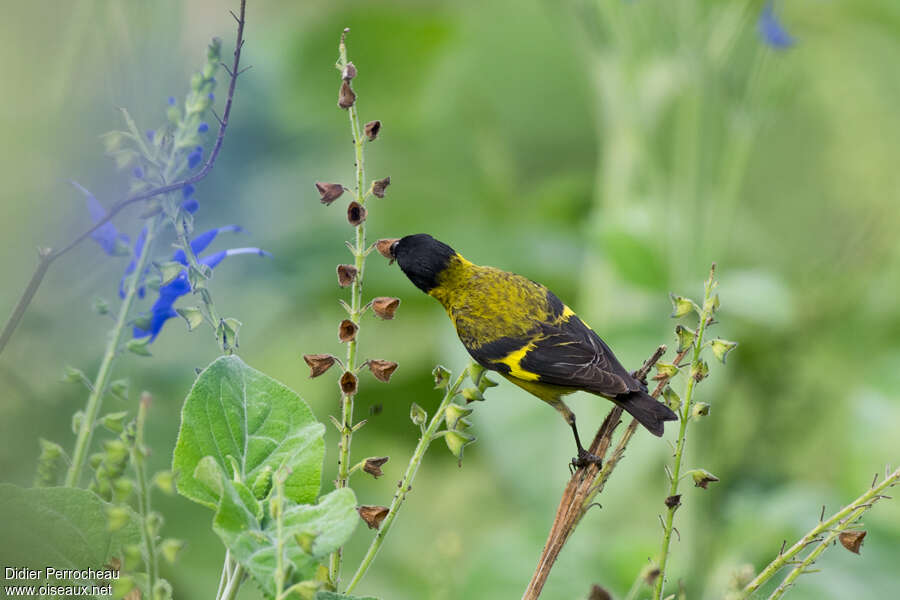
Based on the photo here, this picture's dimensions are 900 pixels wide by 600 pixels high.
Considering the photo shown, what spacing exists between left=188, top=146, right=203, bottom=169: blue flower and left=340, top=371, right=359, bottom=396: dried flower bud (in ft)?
0.26

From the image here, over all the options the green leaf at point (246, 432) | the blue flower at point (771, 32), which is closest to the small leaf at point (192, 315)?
the green leaf at point (246, 432)

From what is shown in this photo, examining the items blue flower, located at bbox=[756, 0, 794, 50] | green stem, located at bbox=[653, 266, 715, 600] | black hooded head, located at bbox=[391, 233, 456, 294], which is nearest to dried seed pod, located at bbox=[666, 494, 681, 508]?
green stem, located at bbox=[653, 266, 715, 600]

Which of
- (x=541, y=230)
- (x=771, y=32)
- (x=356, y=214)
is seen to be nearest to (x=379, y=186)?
(x=356, y=214)

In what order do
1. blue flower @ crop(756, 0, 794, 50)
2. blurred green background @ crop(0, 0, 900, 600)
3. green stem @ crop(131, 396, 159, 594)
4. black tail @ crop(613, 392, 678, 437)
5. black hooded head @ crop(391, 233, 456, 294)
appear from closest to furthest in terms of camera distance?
green stem @ crop(131, 396, 159, 594)
black tail @ crop(613, 392, 678, 437)
black hooded head @ crop(391, 233, 456, 294)
blurred green background @ crop(0, 0, 900, 600)
blue flower @ crop(756, 0, 794, 50)

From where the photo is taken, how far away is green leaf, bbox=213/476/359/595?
22 cm

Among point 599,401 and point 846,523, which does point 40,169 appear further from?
point 846,523

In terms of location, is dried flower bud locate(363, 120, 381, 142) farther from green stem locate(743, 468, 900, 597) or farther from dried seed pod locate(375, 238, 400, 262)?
green stem locate(743, 468, 900, 597)

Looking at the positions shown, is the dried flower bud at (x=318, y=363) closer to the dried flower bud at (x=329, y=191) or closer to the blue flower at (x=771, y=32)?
the dried flower bud at (x=329, y=191)

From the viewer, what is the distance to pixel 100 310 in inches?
9.9

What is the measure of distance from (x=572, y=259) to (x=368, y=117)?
38 centimetres

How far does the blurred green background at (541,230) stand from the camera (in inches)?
27.6

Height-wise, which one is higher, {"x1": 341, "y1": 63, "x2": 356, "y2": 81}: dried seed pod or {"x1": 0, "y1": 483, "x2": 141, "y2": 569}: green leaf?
{"x1": 341, "y1": 63, "x2": 356, "y2": 81}: dried seed pod

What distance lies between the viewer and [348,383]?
0.24 meters

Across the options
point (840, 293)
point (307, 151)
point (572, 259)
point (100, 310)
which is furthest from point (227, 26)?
point (100, 310)
